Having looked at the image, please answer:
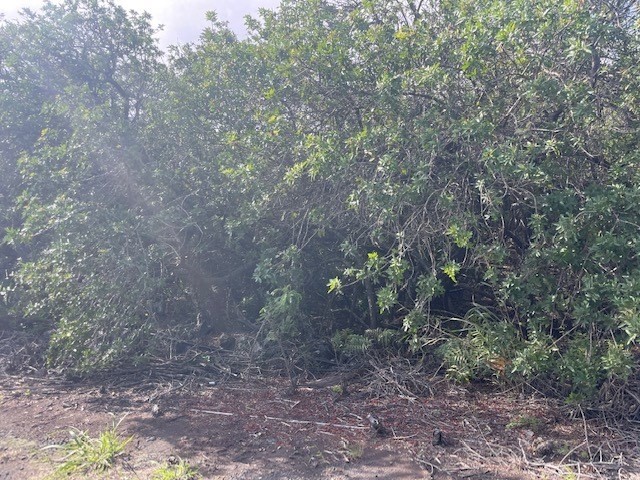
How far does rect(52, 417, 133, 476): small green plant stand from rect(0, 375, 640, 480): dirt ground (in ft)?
0.27

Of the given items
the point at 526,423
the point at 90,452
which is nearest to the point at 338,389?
the point at 526,423

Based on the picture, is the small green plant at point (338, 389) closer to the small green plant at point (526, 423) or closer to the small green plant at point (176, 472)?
the small green plant at point (526, 423)

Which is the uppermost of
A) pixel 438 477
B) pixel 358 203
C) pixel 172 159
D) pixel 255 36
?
pixel 255 36

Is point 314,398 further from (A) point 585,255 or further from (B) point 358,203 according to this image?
(A) point 585,255

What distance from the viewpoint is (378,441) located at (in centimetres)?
515

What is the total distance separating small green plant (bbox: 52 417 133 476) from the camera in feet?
15.6

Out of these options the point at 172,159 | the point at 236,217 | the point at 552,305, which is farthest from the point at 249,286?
the point at 552,305

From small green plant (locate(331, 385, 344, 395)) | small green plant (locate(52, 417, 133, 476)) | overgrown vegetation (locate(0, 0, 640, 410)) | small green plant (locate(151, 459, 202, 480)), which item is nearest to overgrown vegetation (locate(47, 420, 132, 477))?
small green plant (locate(52, 417, 133, 476))

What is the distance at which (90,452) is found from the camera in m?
4.92

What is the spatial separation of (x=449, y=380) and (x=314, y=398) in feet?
4.42

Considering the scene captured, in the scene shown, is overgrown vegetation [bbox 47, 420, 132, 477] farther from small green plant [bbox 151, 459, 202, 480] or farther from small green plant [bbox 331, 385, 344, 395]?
small green plant [bbox 331, 385, 344, 395]

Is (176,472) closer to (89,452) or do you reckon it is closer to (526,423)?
(89,452)

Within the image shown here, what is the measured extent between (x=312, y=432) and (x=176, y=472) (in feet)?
4.11

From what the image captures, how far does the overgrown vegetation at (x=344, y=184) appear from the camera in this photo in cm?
511
